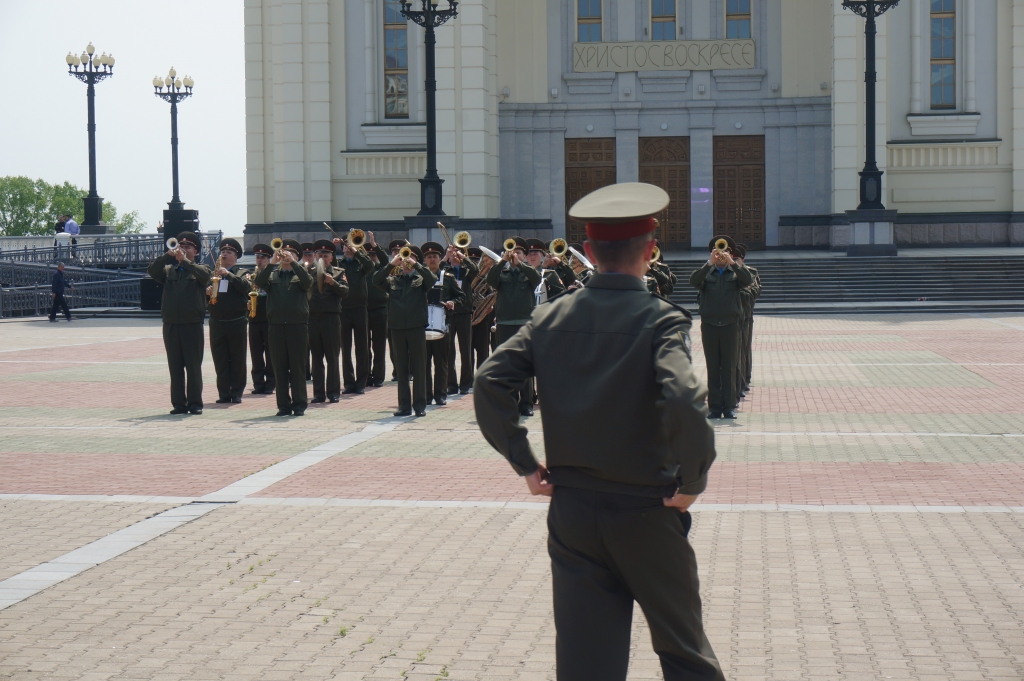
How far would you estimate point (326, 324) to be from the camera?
16.5 metres

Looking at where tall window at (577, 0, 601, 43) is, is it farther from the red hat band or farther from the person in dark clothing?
the red hat band

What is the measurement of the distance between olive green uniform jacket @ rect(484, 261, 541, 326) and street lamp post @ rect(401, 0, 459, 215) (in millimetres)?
17397

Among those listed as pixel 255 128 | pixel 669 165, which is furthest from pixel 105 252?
pixel 669 165

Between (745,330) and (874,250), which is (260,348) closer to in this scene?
(745,330)

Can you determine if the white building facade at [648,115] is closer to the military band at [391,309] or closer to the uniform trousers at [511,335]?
the military band at [391,309]

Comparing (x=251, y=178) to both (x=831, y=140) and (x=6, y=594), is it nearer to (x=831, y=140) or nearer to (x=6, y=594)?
(x=831, y=140)

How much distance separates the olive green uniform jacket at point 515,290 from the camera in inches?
593

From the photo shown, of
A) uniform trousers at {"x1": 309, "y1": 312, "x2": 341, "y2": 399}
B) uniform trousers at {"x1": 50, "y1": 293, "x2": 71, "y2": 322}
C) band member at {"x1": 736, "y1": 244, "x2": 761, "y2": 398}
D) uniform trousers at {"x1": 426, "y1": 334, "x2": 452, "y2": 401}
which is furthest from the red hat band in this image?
uniform trousers at {"x1": 50, "y1": 293, "x2": 71, "y2": 322}

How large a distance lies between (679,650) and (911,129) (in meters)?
36.8

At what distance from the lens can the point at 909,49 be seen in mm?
38375

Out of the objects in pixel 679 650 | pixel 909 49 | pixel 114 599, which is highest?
pixel 909 49

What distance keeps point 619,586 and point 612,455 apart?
1.48 feet

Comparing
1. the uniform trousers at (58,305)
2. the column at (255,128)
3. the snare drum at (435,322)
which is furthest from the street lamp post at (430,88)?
the snare drum at (435,322)

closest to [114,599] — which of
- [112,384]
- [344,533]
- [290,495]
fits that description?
[344,533]
